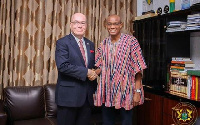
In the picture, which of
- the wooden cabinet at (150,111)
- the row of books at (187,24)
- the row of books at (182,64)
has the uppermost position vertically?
the row of books at (187,24)

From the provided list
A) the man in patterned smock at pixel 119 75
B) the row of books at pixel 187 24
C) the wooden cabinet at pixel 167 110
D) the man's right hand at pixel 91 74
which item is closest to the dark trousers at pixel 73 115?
the man in patterned smock at pixel 119 75

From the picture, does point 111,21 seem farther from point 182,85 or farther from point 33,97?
point 33,97

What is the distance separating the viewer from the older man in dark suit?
6.66 feet

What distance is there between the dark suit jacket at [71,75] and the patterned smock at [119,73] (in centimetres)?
20

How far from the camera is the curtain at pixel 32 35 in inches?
115

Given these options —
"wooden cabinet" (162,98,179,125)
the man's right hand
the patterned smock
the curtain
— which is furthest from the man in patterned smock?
the curtain

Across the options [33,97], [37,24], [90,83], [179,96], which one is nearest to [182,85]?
[179,96]

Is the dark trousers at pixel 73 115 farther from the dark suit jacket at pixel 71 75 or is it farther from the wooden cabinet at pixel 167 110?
the wooden cabinet at pixel 167 110

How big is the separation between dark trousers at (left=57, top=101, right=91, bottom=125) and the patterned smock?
0.15m

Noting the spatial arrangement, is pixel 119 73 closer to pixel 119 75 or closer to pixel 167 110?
pixel 119 75

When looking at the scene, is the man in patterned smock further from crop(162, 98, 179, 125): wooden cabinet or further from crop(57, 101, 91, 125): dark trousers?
crop(162, 98, 179, 125): wooden cabinet

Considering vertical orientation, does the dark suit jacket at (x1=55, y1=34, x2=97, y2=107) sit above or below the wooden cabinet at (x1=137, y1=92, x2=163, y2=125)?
above

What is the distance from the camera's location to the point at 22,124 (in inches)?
100

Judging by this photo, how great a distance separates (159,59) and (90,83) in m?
1.08
